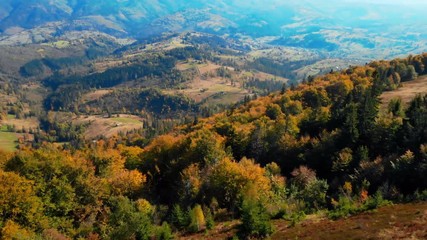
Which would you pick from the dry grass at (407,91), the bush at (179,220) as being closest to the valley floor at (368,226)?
the bush at (179,220)

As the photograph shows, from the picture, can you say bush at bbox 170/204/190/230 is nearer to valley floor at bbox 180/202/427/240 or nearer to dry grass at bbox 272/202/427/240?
valley floor at bbox 180/202/427/240

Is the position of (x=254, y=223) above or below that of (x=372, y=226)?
below

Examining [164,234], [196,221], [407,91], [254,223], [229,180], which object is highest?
[407,91]

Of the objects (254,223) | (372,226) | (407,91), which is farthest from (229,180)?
(407,91)

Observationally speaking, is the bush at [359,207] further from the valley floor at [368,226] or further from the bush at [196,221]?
the bush at [196,221]

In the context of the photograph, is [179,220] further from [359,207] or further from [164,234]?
[359,207]

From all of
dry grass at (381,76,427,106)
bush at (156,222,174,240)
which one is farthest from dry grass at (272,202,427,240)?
dry grass at (381,76,427,106)
